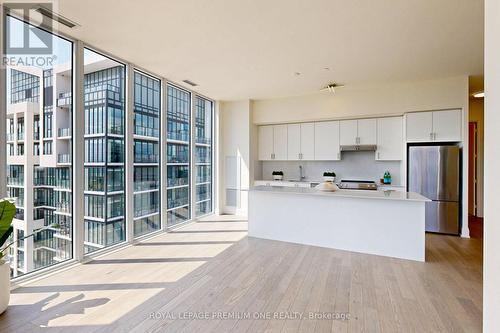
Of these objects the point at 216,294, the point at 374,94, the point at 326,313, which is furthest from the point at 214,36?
the point at 374,94

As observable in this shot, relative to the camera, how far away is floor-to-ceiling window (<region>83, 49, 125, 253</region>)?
12.0 ft

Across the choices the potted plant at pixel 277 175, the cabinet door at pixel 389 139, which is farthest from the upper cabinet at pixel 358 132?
the potted plant at pixel 277 175

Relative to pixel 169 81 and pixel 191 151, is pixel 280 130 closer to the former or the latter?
pixel 191 151

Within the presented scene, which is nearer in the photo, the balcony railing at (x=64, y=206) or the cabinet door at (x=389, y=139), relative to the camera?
the balcony railing at (x=64, y=206)

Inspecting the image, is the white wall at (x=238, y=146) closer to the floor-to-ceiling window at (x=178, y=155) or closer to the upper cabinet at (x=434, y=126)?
the floor-to-ceiling window at (x=178, y=155)

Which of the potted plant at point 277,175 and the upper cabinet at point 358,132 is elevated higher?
the upper cabinet at point 358,132

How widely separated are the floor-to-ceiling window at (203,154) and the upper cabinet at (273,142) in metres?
1.37

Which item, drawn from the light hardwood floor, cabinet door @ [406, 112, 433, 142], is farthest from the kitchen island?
cabinet door @ [406, 112, 433, 142]

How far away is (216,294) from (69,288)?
5.33ft

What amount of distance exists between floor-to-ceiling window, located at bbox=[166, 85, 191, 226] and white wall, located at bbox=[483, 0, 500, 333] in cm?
474

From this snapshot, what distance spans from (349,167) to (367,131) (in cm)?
95

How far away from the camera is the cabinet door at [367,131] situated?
18.6 ft

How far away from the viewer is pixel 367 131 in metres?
5.71

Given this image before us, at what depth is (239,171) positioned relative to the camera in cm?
662
